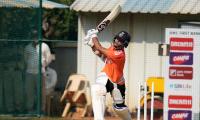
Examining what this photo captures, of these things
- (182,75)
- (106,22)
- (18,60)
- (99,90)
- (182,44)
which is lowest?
(99,90)

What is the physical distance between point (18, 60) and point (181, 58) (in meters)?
5.53

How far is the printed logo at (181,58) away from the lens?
1337 centimetres

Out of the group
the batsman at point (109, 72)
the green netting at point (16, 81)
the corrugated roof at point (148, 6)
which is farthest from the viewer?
the corrugated roof at point (148, 6)

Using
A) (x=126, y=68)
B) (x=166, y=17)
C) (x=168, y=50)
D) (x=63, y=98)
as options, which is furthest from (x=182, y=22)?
(x=168, y=50)

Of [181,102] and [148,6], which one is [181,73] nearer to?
[181,102]

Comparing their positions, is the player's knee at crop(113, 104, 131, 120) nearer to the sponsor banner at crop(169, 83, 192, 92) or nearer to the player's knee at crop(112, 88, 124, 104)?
the player's knee at crop(112, 88, 124, 104)

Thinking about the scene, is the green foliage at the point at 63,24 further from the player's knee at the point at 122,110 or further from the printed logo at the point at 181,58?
the printed logo at the point at 181,58

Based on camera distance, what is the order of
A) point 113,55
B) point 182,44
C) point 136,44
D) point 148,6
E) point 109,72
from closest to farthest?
1. point 113,55
2. point 109,72
3. point 182,44
4. point 148,6
5. point 136,44

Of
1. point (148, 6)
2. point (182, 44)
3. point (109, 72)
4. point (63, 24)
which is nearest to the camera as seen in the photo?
point (109, 72)

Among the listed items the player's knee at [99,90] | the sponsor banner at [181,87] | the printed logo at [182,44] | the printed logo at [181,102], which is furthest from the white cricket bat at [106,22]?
the printed logo at [181,102]

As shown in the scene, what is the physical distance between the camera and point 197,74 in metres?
13.4

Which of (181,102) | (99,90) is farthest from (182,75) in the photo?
(99,90)

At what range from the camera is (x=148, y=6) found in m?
18.6

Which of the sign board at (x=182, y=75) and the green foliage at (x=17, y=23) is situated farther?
the green foliage at (x=17, y=23)
